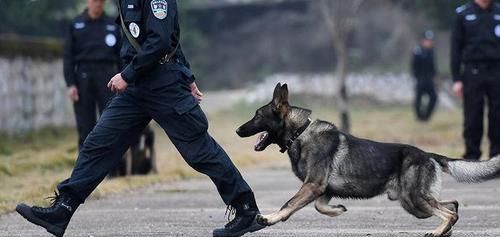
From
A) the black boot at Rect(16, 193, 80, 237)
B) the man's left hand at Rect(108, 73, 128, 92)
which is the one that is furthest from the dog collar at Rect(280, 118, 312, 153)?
the black boot at Rect(16, 193, 80, 237)

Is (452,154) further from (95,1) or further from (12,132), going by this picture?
(12,132)

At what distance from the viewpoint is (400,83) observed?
99.8 ft

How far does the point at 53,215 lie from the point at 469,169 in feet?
9.86

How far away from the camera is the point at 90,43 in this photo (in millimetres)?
11234

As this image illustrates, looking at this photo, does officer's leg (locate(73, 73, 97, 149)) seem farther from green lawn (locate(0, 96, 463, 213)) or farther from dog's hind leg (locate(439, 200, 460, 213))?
dog's hind leg (locate(439, 200, 460, 213))

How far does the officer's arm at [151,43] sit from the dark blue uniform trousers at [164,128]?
0.18 m

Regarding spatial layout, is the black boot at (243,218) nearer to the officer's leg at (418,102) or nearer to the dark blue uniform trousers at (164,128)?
the dark blue uniform trousers at (164,128)

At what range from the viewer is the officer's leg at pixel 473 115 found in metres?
11.5

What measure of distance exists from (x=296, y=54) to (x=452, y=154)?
67.0 feet

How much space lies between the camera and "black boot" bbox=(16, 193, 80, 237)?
7.01 m

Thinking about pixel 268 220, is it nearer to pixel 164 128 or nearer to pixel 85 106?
pixel 164 128

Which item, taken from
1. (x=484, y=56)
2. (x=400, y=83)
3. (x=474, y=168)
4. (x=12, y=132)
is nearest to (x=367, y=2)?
(x=400, y=83)

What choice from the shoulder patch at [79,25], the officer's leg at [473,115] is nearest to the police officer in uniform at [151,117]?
the shoulder patch at [79,25]

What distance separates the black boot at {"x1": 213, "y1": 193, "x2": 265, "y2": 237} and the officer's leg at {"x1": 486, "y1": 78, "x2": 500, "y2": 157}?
516cm
